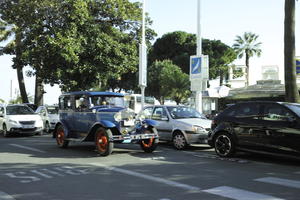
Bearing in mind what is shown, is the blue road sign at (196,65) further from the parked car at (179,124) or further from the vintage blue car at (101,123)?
the vintage blue car at (101,123)

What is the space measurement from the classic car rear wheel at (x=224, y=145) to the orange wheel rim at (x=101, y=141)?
318 centimetres

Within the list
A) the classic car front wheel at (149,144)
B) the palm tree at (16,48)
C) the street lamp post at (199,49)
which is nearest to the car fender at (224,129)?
the classic car front wheel at (149,144)

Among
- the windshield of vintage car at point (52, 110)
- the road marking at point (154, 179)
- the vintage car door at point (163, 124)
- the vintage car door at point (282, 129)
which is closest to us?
the road marking at point (154, 179)

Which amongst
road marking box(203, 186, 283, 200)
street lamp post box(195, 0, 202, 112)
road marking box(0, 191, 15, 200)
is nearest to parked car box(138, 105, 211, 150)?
street lamp post box(195, 0, 202, 112)

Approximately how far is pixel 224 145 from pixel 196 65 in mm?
7580

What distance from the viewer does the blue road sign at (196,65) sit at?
16.7 m

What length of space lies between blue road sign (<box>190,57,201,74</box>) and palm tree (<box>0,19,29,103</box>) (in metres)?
11.6

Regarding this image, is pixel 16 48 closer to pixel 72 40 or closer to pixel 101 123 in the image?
pixel 72 40

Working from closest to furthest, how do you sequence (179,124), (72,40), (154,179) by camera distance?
(154,179), (179,124), (72,40)

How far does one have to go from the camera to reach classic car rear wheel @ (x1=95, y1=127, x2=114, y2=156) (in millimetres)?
9734

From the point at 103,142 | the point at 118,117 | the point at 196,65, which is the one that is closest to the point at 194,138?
the point at 118,117

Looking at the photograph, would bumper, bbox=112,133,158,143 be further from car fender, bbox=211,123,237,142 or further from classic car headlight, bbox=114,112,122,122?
car fender, bbox=211,123,237,142

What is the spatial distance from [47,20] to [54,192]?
1762 centimetres

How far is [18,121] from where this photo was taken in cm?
1655
